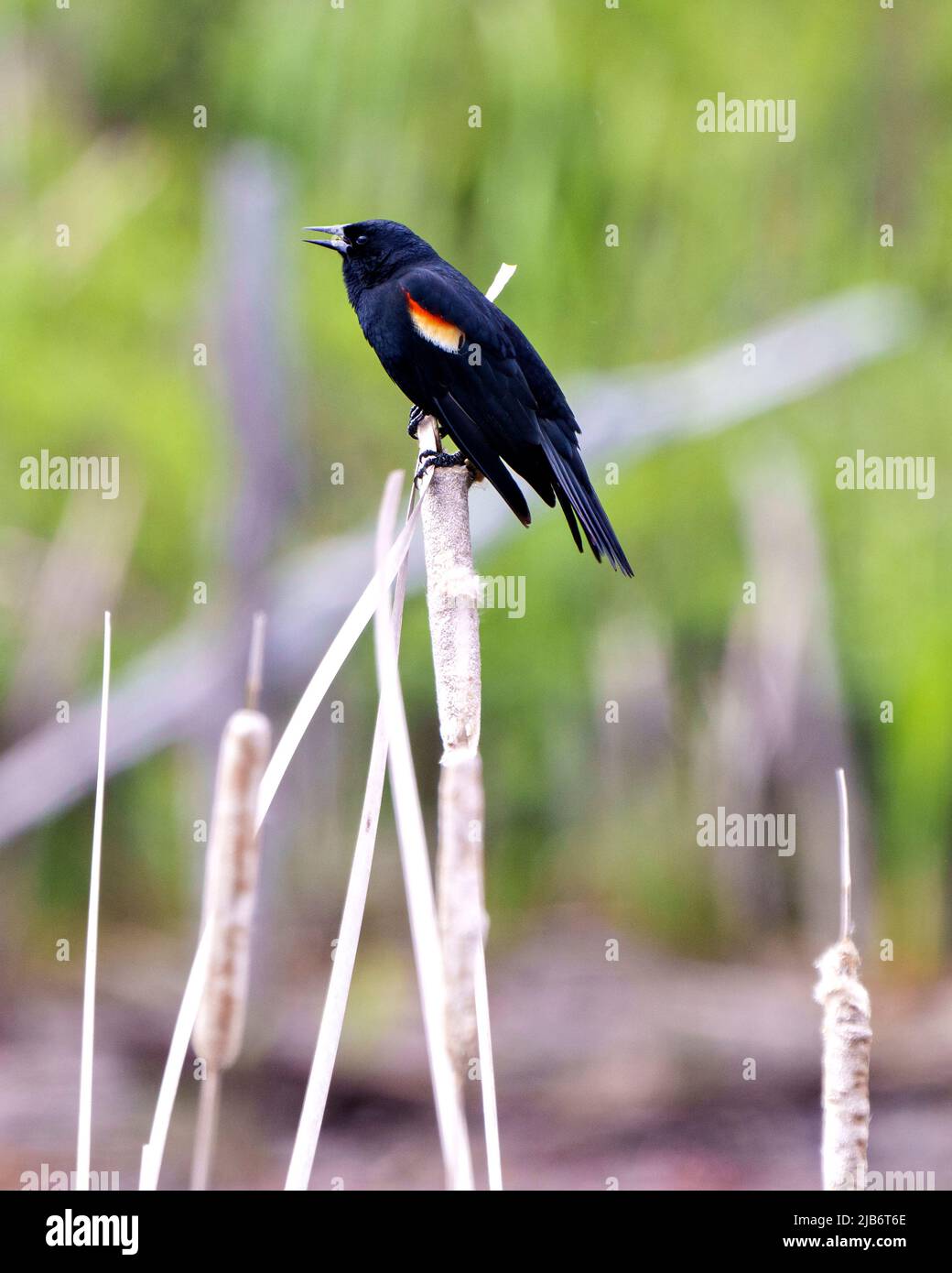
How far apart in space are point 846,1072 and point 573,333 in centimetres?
378

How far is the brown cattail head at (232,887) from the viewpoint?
90 centimetres

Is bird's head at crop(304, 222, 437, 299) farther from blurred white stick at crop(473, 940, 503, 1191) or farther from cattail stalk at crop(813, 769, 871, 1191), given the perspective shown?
cattail stalk at crop(813, 769, 871, 1191)

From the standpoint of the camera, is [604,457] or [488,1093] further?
[604,457]

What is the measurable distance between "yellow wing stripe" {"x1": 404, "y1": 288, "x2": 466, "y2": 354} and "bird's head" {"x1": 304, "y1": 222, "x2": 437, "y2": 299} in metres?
0.25

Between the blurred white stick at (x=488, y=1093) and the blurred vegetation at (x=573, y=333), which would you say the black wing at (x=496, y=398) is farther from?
the blurred vegetation at (x=573, y=333)

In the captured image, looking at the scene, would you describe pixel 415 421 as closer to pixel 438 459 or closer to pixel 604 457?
pixel 438 459

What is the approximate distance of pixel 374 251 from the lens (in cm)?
270

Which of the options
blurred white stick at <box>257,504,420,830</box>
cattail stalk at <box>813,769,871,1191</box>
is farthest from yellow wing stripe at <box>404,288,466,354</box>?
cattail stalk at <box>813,769,871,1191</box>

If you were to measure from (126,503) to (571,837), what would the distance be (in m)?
2.06

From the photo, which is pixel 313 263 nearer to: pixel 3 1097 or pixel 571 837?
pixel 571 837

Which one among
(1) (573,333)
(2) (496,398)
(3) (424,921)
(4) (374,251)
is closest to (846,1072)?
(3) (424,921)

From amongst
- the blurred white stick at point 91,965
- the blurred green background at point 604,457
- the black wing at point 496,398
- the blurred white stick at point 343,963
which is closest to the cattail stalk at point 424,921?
the blurred white stick at point 343,963
